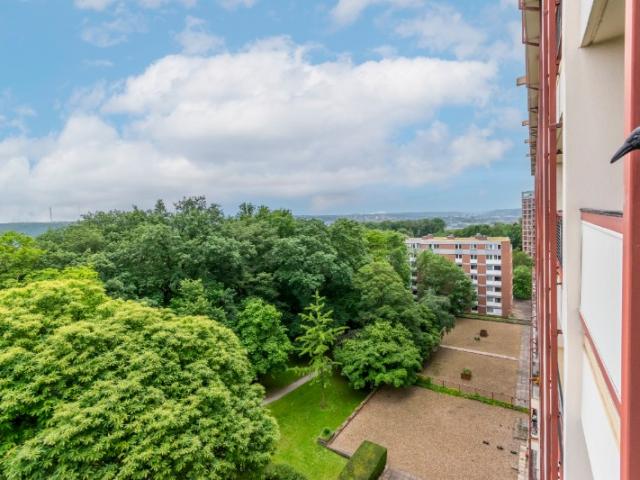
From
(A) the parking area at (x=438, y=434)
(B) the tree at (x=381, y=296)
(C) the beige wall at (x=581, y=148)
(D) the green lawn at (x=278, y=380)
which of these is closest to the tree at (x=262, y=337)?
(D) the green lawn at (x=278, y=380)

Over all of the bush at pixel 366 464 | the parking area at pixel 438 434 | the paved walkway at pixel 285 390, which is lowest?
the parking area at pixel 438 434

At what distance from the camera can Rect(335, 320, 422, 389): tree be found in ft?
47.2

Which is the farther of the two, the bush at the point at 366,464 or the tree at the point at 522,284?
the tree at the point at 522,284

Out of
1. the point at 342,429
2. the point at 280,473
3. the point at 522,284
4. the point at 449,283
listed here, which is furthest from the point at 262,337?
the point at 522,284

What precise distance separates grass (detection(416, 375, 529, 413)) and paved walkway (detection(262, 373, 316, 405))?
17.4ft

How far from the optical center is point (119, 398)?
6.55m

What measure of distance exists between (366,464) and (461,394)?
21.6 ft

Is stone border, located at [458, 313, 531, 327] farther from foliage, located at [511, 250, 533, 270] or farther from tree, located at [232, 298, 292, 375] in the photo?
tree, located at [232, 298, 292, 375]

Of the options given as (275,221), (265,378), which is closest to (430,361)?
(265,378)

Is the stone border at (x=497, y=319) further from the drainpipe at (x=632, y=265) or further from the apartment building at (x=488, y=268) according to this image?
the drainpipe at (x=632, y=265)

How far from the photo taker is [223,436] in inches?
272

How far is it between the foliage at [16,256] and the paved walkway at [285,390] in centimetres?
1094

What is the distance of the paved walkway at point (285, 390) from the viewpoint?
49.3 feet

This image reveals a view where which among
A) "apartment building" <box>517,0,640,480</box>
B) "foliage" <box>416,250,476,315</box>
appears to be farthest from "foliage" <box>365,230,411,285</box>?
"apartment building" <box>517,0,640,480</box>
